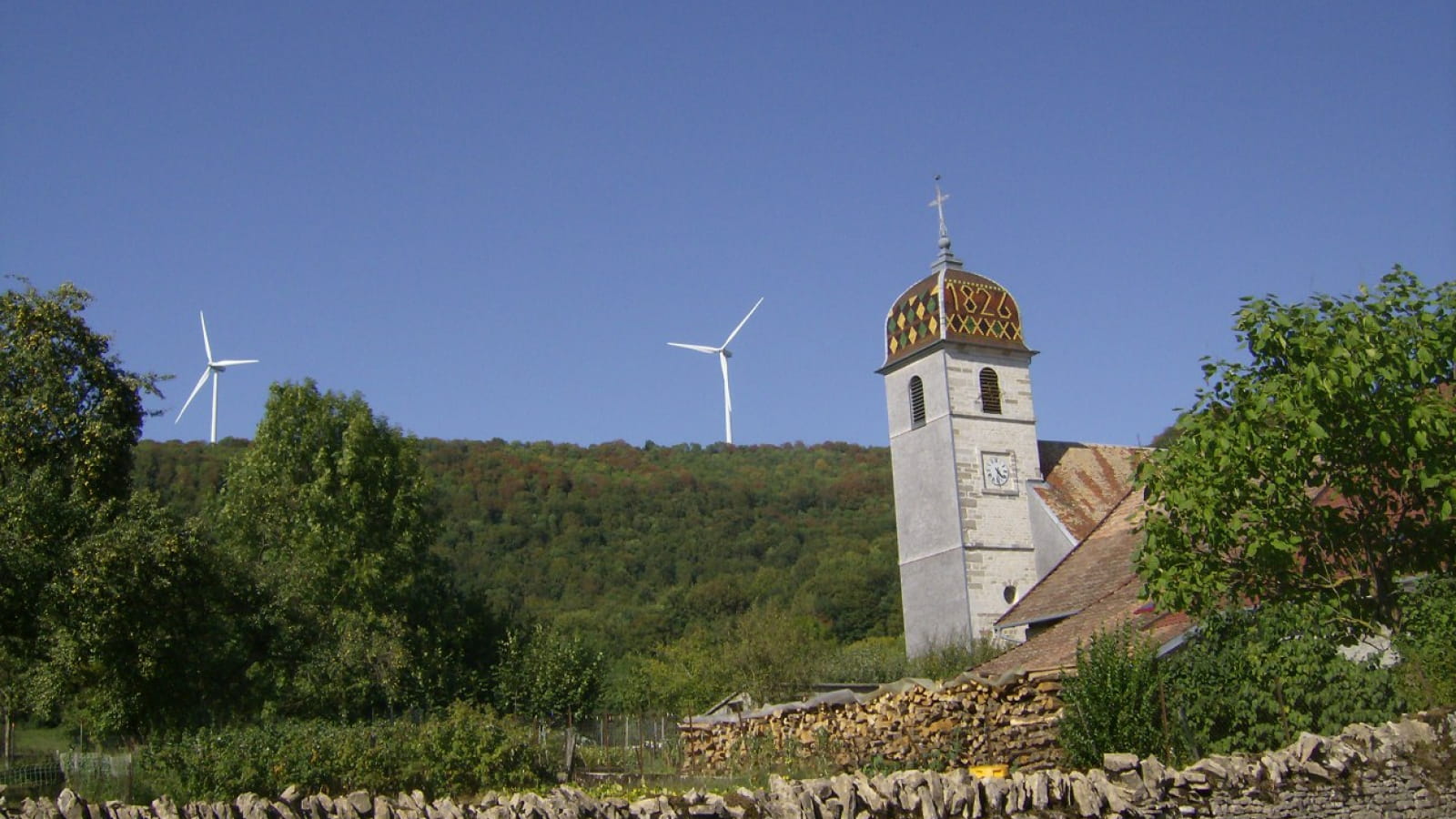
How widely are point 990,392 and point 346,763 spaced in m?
28.4

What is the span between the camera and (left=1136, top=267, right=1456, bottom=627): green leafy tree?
1627 cm

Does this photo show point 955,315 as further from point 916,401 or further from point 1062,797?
point 1062,797

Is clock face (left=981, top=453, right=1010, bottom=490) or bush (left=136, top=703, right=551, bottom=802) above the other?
clock face (left=981, top=453, right=1010, bottom=490)

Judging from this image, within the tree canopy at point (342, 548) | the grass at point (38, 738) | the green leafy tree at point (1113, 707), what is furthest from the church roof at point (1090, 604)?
the grass at point (38, 738)

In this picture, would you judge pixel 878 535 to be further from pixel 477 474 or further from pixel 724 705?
pixel 724 705

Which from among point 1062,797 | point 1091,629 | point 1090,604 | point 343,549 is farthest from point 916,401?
point 1062,797

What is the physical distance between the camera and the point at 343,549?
38344mm

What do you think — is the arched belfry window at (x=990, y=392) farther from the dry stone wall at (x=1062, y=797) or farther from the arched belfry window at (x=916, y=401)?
the dry stone wall at (x=1062, y=797)

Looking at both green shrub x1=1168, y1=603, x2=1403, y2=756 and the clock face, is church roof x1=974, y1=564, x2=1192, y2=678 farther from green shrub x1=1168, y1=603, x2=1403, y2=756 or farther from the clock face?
the clock face

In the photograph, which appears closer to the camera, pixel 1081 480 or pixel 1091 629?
pixel 1091 629

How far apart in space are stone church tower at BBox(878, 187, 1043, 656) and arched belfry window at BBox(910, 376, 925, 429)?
0.03m

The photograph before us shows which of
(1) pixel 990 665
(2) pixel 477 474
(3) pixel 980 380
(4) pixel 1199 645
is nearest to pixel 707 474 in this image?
(2) pixel 477 474

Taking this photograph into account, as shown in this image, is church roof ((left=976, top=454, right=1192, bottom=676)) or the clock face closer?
church roof ((left=976, top=454, right=1192, bottom=676))

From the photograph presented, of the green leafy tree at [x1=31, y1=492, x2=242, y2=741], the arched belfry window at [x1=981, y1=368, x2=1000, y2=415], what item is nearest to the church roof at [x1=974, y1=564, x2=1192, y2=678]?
the green leafy tree at [x1=31, y1=492, x2=242, y2=741]
